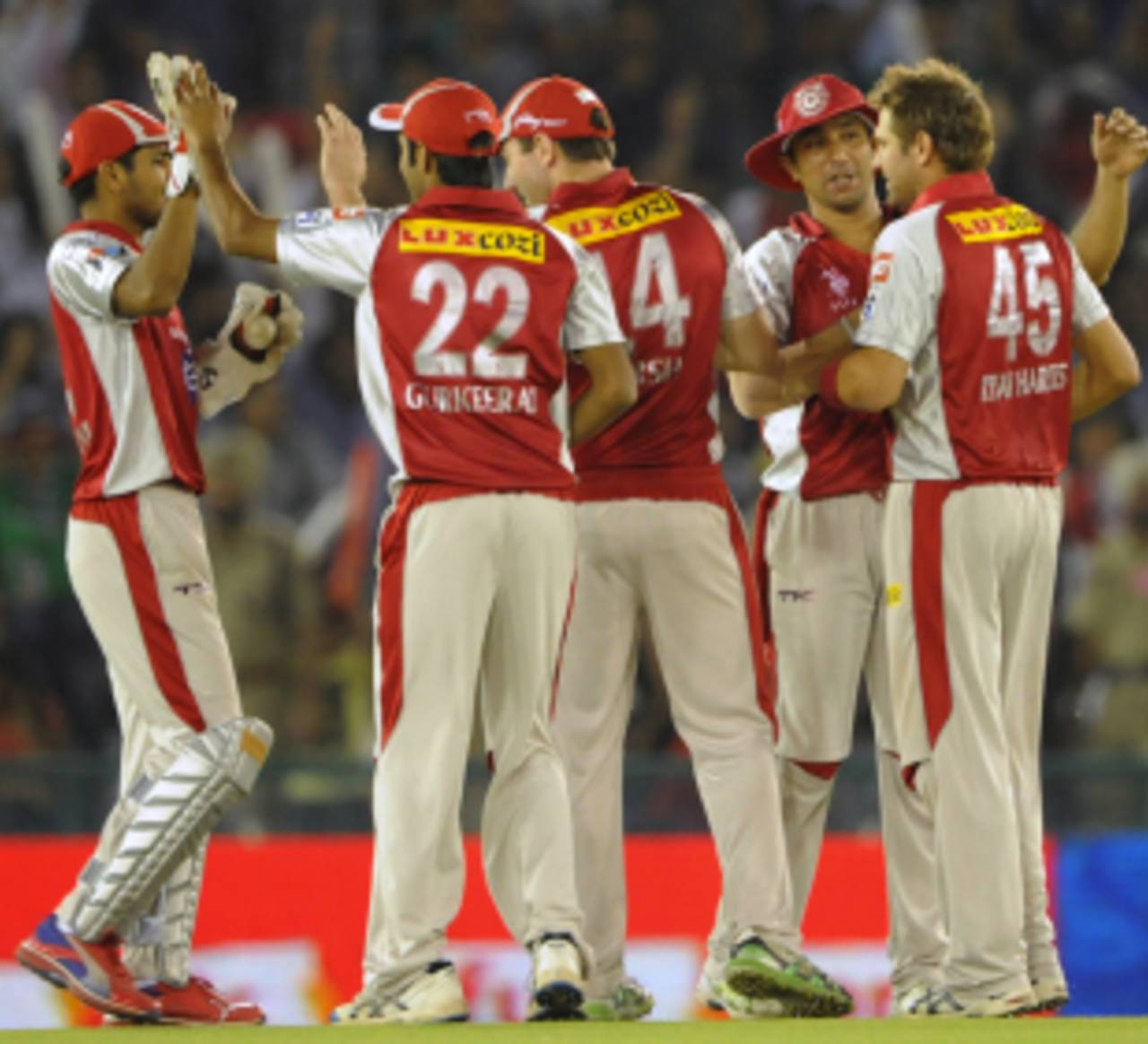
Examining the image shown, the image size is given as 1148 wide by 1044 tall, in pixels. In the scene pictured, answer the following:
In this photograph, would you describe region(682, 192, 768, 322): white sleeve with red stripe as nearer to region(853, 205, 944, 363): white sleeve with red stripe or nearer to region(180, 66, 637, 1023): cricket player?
region(853, 205, 944, 363): white sleeve with red stripe

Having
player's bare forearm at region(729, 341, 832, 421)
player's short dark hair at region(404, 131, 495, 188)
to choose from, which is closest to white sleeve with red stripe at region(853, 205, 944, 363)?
player's bare forearm at region(729, 341, 832, 421)

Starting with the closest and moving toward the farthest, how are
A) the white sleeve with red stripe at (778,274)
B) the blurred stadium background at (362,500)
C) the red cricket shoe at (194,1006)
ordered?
the red cricket shoe at (194,1006) → the white sleeve with red stripe at (778,274) → the blurred stadium background at (362,500)

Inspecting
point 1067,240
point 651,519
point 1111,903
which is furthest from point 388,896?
point 1111,903

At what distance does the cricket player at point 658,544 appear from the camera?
6801mm

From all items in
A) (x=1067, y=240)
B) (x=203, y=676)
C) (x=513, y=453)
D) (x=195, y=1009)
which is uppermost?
(x=1067, y=240)

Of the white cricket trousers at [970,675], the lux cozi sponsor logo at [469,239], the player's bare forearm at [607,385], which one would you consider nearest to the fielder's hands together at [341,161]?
the lux cozi sponsor logo at [469,239]

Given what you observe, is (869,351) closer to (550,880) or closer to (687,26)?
(550,880)

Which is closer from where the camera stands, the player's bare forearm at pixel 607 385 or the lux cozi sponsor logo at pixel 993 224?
the player's bare forearm at pixel 607 385

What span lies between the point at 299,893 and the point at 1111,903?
3.26 metres

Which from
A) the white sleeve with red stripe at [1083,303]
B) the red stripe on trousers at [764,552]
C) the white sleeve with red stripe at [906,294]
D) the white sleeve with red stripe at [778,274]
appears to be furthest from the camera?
the red stripe on trousers at [764,552]

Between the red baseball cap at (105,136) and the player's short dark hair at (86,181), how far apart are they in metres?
0.01

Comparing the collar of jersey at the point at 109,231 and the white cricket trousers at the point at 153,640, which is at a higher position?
the collar of jersey at the point at 109,231

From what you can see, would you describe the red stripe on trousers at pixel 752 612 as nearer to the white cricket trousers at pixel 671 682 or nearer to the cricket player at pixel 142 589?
the white cricket trousers at pixel 671 682

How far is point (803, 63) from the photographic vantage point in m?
13.7
